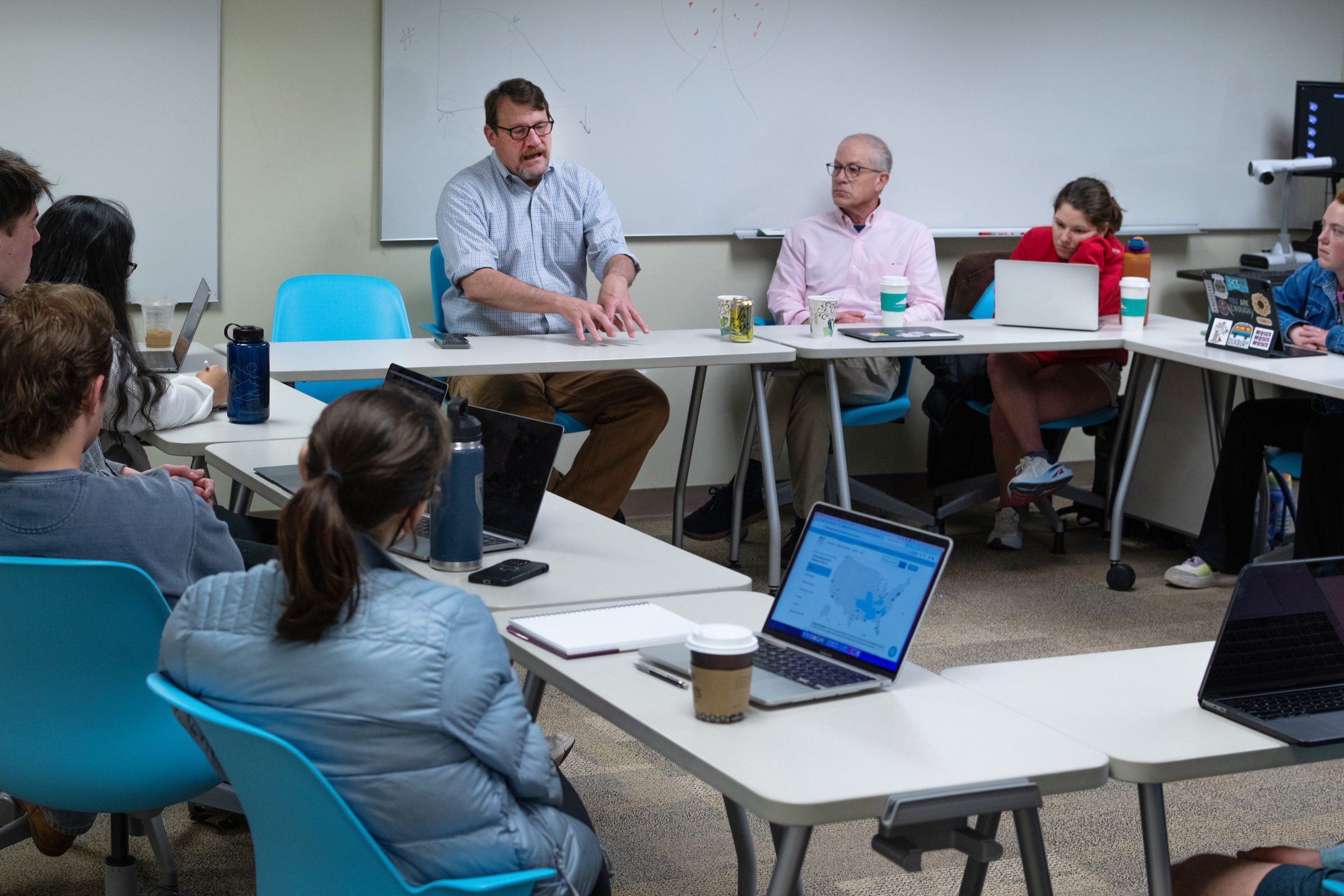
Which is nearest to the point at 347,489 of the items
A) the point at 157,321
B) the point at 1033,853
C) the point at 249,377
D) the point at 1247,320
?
the point at 1033,853

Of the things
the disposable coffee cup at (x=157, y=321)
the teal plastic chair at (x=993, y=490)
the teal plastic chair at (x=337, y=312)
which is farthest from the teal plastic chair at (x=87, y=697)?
the teal plastic chair at (x=993, y=490)

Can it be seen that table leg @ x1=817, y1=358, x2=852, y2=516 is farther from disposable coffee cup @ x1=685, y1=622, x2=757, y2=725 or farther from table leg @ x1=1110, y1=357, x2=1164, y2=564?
disposable coffee cup @ x1=685, y1=622, x2=757, y2=725

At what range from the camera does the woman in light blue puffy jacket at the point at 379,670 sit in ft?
4.30

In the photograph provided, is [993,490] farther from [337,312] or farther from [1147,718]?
[1147,718]

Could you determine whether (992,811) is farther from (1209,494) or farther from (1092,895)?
(1209,494)

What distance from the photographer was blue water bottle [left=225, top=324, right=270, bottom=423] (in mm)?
2924

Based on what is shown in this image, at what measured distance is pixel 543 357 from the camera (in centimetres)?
361

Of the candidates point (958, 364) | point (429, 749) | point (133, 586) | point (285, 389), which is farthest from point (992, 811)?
point (958, 364)

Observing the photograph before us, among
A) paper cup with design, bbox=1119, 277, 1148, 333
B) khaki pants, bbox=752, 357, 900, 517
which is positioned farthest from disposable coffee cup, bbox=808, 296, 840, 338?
paper cup with design, bbox=1119, 277, 1148, 333

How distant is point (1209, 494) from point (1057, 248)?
95 centimetres

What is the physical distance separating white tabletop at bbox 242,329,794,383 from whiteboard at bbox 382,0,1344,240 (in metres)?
0.85

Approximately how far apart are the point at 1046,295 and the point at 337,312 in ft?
7.29

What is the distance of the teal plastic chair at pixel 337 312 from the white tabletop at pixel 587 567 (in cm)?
160

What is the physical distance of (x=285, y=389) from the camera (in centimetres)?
332
